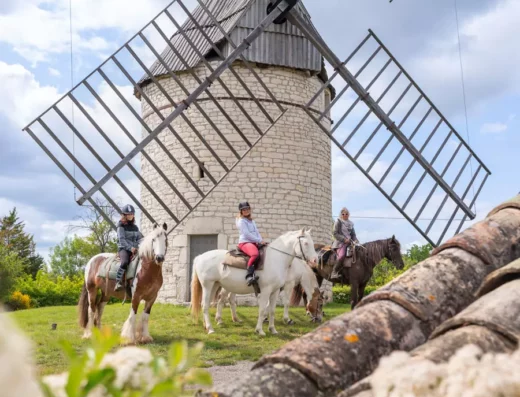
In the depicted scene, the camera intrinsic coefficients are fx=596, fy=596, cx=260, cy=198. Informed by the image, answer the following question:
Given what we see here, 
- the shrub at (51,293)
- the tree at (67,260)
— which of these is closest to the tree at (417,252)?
the tree at (67,260)

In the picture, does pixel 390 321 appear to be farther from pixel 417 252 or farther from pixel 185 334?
pixel 417 252

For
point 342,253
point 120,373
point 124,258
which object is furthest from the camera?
point 342,253

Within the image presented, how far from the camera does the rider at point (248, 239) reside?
9.88m

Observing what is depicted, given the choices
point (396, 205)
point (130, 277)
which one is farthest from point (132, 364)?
point (396, 205)

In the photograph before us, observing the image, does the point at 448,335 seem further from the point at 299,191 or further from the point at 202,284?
the point at 299,191

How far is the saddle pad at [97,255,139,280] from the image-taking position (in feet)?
29.6

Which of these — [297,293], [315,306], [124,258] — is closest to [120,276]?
[124,258]

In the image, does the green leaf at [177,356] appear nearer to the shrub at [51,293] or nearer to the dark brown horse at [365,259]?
the dark brown horse at [365,259]

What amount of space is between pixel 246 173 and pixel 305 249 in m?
5.20

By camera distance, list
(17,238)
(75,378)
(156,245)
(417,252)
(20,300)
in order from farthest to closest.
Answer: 1. (417,252)
2. (17,238)
3. (20,300)
4. (156,245)
5. (75,378)

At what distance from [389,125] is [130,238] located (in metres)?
6.86

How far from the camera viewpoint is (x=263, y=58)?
1526 cm

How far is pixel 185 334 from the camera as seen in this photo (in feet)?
31.8

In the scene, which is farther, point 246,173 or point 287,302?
point 246,173
